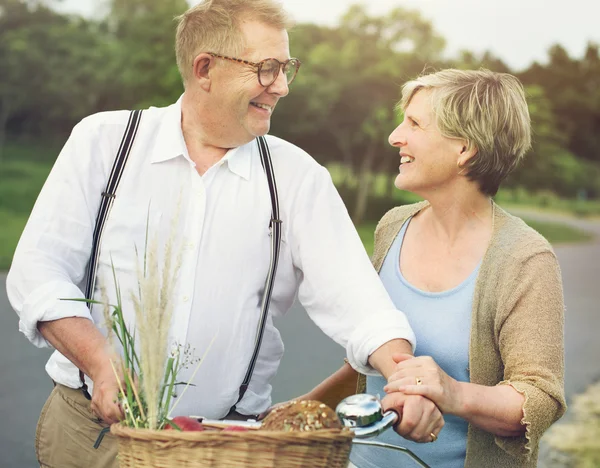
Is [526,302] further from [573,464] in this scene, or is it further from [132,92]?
[132,92]

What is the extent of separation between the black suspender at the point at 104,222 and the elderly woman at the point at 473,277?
40 cm

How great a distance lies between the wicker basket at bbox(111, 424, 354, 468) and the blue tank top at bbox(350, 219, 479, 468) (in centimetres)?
116

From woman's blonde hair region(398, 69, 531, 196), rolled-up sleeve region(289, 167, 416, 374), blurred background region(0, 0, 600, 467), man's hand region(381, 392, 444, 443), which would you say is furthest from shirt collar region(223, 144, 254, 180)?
blurred background region(0, 0, 600, 467)

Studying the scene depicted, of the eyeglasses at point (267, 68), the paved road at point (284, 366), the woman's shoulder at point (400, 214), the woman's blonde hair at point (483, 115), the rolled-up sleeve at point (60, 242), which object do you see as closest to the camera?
the rolled-up sleeve at point (60, 242)

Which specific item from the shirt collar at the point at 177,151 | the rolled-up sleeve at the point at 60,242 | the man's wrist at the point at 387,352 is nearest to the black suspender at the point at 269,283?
the shirt collar at the point at 177,151

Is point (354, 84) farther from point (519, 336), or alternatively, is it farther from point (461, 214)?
point (519, 336)

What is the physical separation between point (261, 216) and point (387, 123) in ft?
67.9

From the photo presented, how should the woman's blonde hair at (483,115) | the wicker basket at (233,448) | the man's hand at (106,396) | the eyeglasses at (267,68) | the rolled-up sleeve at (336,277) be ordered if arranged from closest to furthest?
the wicker basket at (233,448), the man's hand at (106,396), the rolled-up sleeve at (336,277), the eyeglasses at (267,68), the woman's blonde hair at (483,115)

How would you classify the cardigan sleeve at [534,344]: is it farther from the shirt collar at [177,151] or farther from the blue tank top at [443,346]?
the shirt collar at [177,151]

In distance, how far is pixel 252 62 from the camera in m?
2.75

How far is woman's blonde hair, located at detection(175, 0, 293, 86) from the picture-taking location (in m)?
2.77

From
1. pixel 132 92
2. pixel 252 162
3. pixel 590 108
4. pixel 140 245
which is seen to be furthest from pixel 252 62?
pixel 590 108

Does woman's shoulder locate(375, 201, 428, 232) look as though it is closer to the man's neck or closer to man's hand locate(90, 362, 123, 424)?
the man's neck

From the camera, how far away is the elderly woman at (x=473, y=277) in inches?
101
